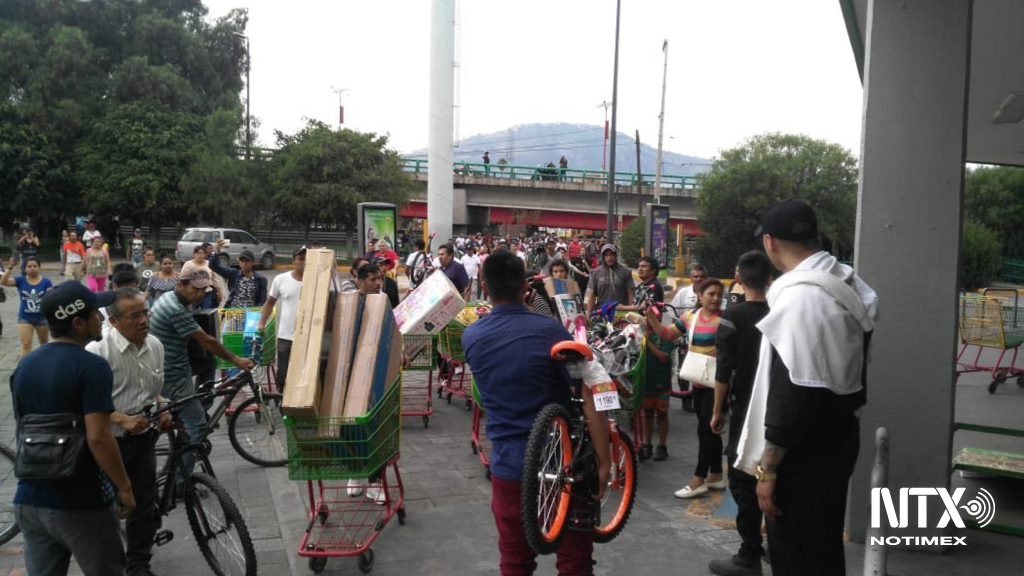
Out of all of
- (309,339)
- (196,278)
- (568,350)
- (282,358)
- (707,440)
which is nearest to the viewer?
(568,350)

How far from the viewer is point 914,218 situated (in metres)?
4.87

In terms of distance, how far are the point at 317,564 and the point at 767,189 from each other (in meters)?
29.3

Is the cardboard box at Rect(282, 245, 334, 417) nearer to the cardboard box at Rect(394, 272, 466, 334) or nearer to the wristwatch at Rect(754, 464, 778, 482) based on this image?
the cardboard box at Rect(394, 272, 466, 334)

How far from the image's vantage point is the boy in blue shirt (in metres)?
3.46

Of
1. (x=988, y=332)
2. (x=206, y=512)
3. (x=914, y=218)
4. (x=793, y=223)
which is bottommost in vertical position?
(x=206, y=512)

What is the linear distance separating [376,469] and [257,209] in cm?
3475

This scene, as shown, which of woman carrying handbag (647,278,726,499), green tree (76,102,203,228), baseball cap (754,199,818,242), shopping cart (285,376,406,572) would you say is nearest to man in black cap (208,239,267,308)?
shopping cart (285,376,406,572)

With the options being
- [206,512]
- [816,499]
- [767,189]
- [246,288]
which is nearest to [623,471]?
[816,499]

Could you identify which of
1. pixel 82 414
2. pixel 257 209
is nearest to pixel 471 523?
pixel 82 414

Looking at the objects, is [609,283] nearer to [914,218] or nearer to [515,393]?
[914,218]

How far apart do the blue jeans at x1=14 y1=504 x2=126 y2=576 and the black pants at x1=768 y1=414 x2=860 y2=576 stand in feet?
9.79

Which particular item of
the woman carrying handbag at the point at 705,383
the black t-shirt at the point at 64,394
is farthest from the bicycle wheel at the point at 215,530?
the woman carrying handbag at the point at 705,383

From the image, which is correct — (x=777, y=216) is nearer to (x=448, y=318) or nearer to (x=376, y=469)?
(x=376, y=469)

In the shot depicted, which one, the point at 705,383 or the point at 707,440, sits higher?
the point at 705,383
